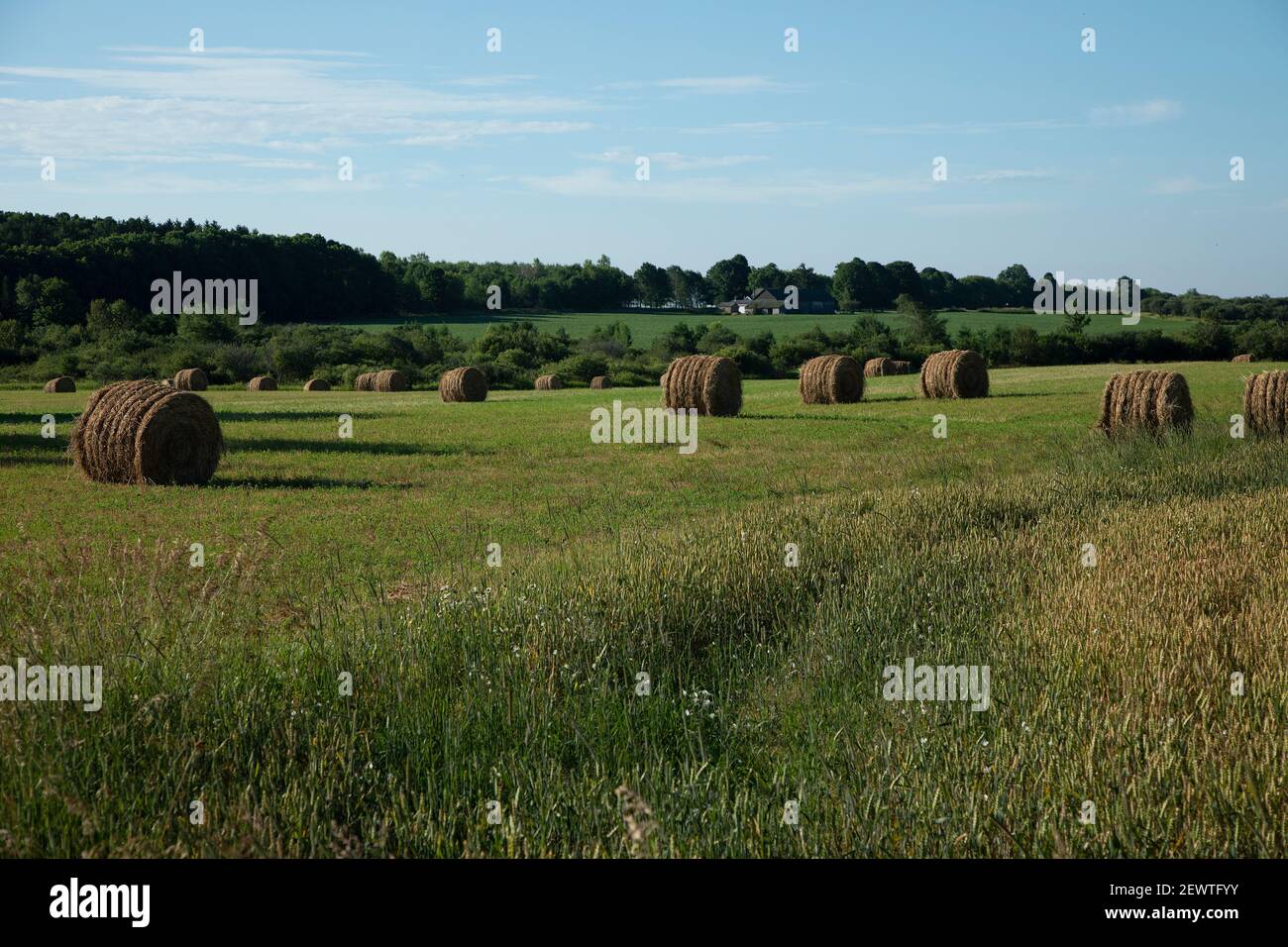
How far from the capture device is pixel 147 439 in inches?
727

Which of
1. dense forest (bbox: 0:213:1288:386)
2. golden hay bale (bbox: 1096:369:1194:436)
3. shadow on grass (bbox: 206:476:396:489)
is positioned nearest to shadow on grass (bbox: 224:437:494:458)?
A: shadow on grass (bbox: 206:476:396:489)

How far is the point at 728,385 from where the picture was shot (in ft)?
109

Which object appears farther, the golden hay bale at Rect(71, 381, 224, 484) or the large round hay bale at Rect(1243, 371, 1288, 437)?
the large round hay bale at Rect(1243, 371, 1288, 437)

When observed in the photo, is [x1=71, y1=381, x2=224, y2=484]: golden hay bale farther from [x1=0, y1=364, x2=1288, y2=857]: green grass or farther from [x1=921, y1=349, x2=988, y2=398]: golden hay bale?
[x1=921, y1=349, x2=988, y2=398]: golden hay bale

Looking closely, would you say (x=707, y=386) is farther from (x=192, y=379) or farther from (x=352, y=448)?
(x=192, y=379)

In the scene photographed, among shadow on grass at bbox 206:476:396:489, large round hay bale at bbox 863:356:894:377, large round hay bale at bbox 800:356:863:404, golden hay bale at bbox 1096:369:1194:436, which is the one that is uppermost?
large round hay bale at bbox 863:356:894:377

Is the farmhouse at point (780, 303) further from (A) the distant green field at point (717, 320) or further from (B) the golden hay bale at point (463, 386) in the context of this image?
(B) the golden hay bale at point (463, 386)

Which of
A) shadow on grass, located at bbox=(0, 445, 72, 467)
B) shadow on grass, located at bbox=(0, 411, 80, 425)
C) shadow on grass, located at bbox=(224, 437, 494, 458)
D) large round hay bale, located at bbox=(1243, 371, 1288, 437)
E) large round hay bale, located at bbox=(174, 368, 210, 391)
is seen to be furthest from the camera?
large round hay bale, located at bbox=(174, 368, 210, 391)

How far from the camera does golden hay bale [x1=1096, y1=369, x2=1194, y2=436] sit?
23016 mm

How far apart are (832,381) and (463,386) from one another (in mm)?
15621

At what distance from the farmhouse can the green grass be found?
12355 cm

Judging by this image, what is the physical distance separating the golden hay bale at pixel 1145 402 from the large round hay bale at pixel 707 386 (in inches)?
445

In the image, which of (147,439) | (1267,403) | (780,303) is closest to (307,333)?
(147,439)
